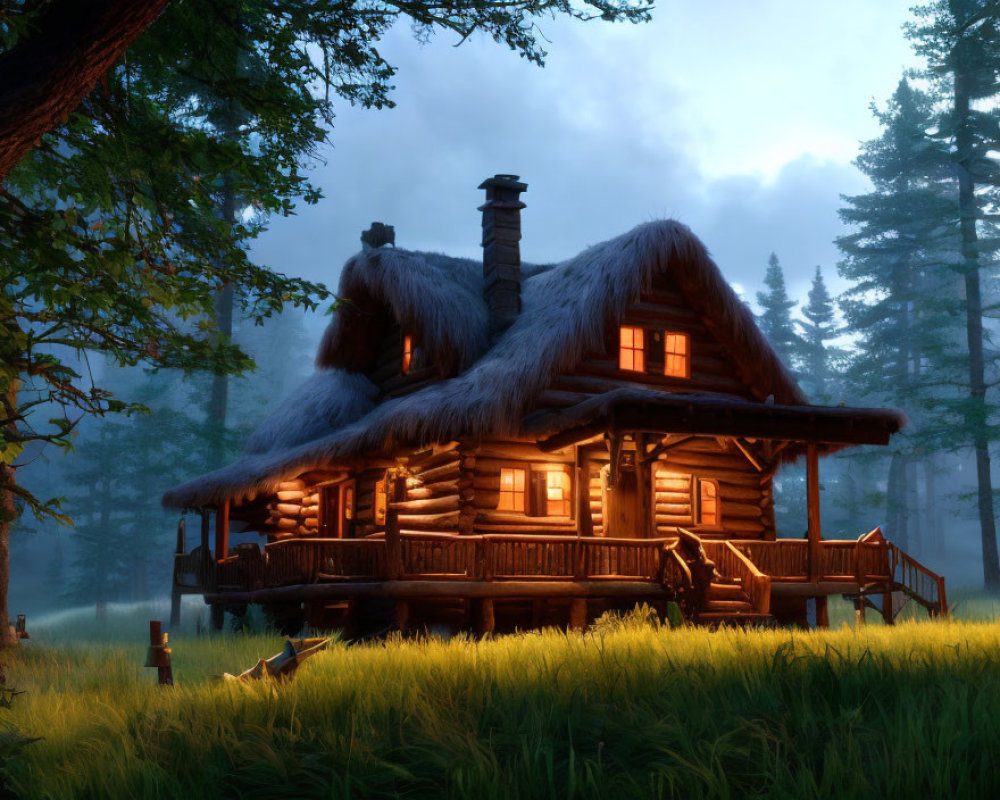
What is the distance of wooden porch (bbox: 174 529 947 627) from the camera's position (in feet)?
53.4

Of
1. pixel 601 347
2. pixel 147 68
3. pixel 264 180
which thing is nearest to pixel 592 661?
pixel 264 180

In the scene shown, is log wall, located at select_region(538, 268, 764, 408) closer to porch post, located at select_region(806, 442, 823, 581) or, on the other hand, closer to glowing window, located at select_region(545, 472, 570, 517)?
glowing window, located at select_region(545, 472, 570, 517)

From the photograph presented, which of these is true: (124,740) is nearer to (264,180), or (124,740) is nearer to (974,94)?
(264,180)

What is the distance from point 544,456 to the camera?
65.7ft

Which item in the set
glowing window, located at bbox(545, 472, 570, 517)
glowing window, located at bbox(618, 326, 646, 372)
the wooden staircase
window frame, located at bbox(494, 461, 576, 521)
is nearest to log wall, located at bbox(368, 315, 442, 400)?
window frame, located at bbox(494, 461, 576, 521)

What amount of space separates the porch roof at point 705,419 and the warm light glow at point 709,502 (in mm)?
3862

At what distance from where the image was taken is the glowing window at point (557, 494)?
2045cm

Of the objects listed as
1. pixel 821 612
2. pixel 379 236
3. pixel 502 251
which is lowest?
pixel 821 612

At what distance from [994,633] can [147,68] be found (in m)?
10.6

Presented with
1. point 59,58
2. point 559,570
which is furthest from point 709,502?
point 59,58

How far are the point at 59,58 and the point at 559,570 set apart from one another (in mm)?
12613

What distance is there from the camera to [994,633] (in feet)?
36.4

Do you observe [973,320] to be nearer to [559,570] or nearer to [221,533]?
[559,570]

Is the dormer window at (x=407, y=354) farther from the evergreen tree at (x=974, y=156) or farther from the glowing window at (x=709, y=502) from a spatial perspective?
the evergreen tree at (x=974, y=156)
